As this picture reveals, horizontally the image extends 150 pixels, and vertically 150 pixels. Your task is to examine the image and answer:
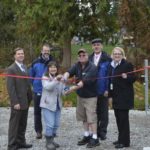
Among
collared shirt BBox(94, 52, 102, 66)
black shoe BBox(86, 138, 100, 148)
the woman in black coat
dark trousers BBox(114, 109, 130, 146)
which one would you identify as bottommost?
black shoe BBox(86, 138, 100, 148)

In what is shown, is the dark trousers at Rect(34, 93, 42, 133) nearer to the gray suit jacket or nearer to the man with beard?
the man with beard

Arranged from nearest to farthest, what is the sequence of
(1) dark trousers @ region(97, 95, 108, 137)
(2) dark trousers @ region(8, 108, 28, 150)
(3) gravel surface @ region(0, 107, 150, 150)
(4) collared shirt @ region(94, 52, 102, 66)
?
1. (2) dark trousers @ region(8, 108, 28, 150)
2. (3) gravel surface @ region(0, 107, 150, 150)
3. (4) collared shirt @ region(94, 52, 102, 66)
4. (1) dark trousers @ region(97, 95, 108, 137)

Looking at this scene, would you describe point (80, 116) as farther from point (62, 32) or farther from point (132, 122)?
point (62, 32)

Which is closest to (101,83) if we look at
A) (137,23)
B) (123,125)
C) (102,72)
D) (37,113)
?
(102,72)

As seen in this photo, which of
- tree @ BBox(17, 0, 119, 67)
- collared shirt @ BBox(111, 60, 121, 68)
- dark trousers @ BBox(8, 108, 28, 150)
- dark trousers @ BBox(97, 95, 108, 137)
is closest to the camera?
dark trousers @ BBox(8, 108, 28, 150)

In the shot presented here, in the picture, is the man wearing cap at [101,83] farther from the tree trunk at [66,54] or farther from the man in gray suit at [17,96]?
the tree trunk at [66,54]

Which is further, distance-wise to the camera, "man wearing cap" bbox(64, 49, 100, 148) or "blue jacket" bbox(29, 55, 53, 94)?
"blue jacket" bbox(29, 55, 53, 94)

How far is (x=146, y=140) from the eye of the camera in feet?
31.8

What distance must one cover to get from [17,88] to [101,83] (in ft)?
5.36

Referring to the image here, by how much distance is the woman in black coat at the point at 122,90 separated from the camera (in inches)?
345

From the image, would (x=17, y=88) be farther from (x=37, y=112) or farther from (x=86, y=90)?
(x=86, y=90)

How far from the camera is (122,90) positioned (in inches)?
347

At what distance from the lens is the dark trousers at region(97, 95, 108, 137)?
374 inches

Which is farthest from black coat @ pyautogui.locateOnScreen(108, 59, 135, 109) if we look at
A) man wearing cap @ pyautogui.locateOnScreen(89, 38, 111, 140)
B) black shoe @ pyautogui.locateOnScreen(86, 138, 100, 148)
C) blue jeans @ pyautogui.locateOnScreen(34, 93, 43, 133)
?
blue jeans @ pyautogui.locateOnScreen(34, 93, 43, 133)
